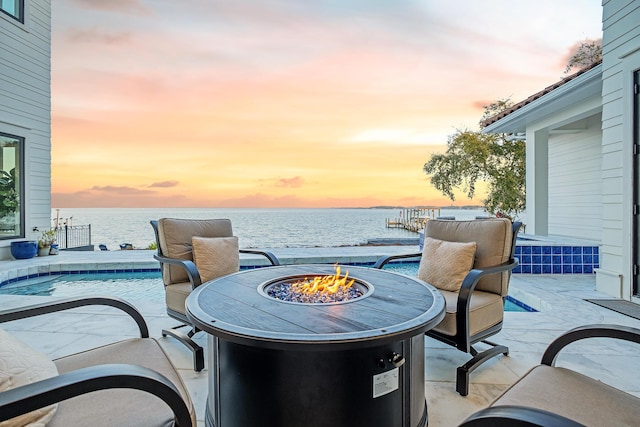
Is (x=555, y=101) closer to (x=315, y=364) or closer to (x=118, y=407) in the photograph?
(x=315, y=364)

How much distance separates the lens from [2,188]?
21.6 ft

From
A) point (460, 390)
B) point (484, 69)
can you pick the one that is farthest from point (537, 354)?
point (484, 69)

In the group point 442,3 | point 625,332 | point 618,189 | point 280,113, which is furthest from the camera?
point 280,113

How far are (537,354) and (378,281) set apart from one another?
1456 mm

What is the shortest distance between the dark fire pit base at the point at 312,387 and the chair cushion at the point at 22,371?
1.95 ft

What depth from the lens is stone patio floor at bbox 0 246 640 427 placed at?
2078 mm

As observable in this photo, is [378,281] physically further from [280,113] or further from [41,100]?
[41,100]

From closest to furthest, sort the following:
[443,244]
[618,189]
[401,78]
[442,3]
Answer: [443,244] < [618,189] < [442,3] < [401,78]

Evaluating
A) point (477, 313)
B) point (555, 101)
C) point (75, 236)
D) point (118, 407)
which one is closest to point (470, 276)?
point (477, 313)

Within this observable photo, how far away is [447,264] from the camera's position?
103 inches

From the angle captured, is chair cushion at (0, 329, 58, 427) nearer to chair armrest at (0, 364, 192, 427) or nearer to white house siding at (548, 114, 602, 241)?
chair armrest at (0, 364, 192, 427)

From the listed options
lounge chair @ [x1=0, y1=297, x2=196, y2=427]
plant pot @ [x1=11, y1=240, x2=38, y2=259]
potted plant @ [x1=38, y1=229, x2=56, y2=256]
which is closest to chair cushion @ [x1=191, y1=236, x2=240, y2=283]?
lounge chair @ [x1=0, y1=297, x2=196, y2=427]

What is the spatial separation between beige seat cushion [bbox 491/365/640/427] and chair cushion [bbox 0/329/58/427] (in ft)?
4.71

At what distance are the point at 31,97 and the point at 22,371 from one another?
803 cm
